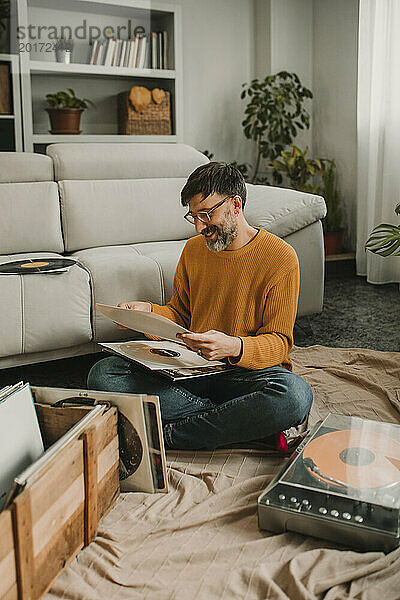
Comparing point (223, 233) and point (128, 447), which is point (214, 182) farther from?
point (128, 447)

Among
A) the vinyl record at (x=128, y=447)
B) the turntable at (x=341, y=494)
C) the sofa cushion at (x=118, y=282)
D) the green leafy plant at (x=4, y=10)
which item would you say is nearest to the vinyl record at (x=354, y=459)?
the turntable at (x=341, y=494)

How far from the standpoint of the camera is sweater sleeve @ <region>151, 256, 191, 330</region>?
6.44 ft

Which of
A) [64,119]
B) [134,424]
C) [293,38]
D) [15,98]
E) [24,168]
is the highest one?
[293,38]

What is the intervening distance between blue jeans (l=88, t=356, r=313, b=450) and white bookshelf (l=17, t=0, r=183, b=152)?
8.54ft

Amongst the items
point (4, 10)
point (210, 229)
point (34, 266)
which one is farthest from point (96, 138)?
point (210, 229)

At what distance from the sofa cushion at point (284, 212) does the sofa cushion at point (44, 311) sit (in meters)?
0.82

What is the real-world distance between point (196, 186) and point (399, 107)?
2588 mm

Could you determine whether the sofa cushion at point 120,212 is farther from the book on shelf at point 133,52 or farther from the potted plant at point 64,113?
the book on shelf at point 133,52

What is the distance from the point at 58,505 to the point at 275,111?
12.3ft

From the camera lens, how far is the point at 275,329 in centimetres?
171

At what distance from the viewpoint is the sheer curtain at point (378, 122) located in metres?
3.81

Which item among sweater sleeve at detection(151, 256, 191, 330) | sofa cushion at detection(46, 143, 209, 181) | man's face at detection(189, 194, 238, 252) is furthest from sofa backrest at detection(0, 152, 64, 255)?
man's face at detection(189, 194, 238, 252)

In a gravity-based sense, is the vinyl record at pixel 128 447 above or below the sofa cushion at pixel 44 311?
below

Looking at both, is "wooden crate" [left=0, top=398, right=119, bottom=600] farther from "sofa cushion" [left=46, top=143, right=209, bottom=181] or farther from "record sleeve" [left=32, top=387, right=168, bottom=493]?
"sofa cushion" [left=46, top=143, right=209, bottom=181]
